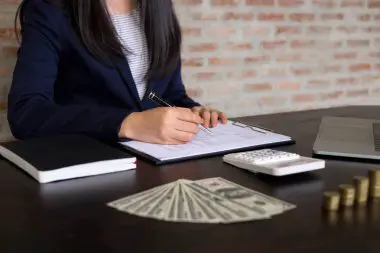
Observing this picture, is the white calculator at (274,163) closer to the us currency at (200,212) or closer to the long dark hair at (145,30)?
the us currency at (200,212)

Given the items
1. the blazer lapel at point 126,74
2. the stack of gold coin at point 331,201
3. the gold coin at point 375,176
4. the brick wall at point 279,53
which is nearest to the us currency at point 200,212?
the stack of gold coin at point 331,201

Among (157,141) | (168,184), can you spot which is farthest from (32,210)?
(157,141)

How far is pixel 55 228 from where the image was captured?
0.67 m

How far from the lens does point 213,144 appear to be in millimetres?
1061

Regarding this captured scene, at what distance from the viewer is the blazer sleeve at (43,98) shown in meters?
1.12

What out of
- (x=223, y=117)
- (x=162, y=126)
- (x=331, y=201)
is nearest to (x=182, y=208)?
(x=331, y=201)

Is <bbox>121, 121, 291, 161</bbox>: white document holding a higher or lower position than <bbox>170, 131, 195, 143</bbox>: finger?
lower

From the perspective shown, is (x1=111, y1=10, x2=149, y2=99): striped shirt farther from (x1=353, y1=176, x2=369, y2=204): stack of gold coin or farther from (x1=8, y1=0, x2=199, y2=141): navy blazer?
(x1=353, y1=176, x2=369, y2=204): stack of gold coin

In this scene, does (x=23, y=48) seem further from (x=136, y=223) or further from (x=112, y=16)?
(x=136, y=223)

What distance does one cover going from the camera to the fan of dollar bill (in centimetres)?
70

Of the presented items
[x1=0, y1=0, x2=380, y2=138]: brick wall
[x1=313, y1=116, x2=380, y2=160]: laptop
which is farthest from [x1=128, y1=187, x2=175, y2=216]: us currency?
[x1=0, y1=0, x2=380, y2=138]: brick wall

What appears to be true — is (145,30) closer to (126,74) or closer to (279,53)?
(126,74)

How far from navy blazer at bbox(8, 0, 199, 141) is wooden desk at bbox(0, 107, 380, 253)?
0.23 meters

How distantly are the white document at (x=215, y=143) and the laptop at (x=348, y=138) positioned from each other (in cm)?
9
